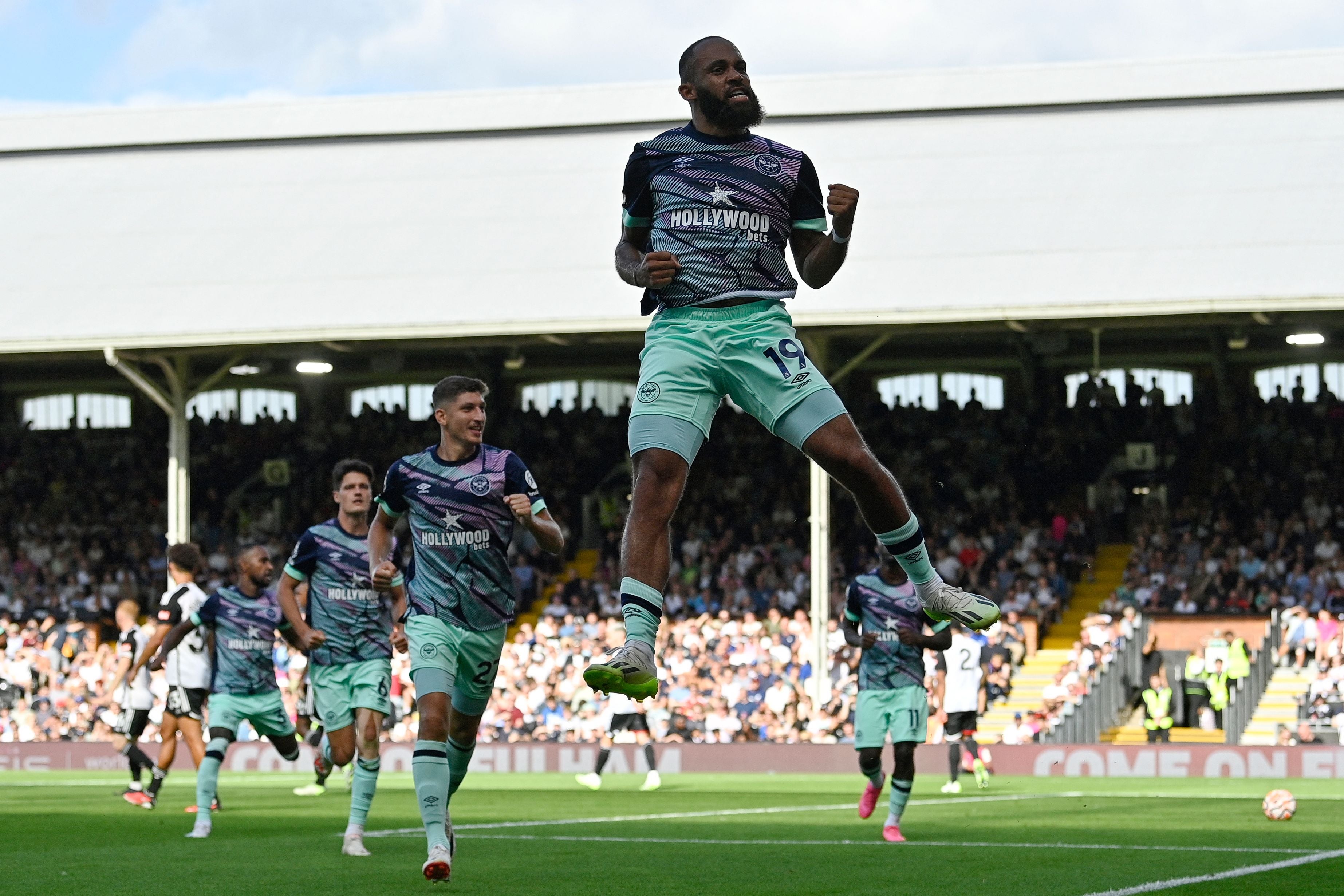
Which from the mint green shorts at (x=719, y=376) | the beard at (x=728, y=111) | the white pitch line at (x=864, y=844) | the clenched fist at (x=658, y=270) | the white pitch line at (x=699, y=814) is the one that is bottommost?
the white pitch line at (x=699, y=814)

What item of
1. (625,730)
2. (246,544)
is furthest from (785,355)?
(246,544)

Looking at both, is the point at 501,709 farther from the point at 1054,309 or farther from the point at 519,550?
the point at 1054,309

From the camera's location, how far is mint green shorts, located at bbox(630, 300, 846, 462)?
6.81 metres

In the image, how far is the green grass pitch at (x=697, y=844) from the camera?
9914 mm

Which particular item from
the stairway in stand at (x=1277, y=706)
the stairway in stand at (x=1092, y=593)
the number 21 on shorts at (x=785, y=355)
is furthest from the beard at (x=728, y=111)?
the stairway in stand at (x=1092, y=593)

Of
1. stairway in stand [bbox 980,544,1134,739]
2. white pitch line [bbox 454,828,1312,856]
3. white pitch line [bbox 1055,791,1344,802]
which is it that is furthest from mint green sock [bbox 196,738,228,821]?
stairway in stand [bbox 980,544,1134,739]

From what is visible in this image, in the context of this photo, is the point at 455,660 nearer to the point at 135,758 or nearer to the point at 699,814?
the point at 699,814

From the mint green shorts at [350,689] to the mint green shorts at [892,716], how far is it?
351 cm

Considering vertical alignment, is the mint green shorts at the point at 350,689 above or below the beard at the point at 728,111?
below

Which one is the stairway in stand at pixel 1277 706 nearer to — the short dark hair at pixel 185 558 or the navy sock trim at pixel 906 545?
the short dark hair at pixel 185 558

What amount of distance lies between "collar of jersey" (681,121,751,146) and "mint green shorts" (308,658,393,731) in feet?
22.9

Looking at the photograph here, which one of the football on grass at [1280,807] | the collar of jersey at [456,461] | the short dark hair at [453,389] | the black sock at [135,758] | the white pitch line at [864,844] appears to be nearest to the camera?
the short dark hair at [453,389]

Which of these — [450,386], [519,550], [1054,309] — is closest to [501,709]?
[519,550]

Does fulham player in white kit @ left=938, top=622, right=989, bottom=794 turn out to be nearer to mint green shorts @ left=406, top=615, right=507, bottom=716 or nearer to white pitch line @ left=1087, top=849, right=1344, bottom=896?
white pitch line @ left=1087, top=849, right=1344, bottom=896
